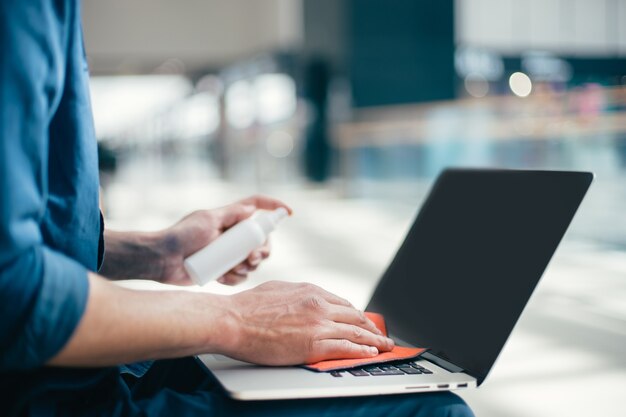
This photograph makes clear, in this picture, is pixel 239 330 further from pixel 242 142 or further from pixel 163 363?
pixel 242 142

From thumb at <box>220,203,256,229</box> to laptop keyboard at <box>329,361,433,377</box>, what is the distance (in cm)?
46

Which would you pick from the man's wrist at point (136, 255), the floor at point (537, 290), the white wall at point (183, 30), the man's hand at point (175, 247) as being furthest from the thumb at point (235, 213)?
the white wall at point (183, 30)

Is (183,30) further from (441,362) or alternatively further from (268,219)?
(441,362)

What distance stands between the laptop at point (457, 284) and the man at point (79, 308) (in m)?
0.03

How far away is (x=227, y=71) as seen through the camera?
15.2m

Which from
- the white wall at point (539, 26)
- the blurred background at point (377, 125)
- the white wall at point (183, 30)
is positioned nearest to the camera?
the blurred background at point (377, 125)

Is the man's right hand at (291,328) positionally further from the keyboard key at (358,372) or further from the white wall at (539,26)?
the white wall at (539,26)

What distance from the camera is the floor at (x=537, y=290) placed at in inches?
76.9

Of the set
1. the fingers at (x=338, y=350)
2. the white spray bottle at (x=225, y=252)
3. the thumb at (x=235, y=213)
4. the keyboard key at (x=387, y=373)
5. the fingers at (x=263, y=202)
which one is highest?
the fingers at (x=263, y=202)

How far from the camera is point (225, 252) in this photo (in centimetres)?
111

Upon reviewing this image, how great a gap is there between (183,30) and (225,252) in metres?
13.7

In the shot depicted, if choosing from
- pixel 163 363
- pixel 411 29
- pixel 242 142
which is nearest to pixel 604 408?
pixel 163 363

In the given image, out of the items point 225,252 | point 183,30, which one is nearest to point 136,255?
point 225,252

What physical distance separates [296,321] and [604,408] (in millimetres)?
1310
